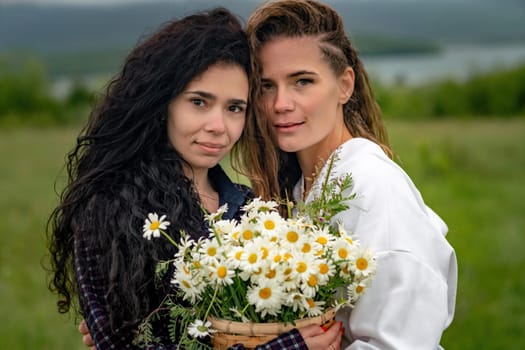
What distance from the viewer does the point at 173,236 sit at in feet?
11.3

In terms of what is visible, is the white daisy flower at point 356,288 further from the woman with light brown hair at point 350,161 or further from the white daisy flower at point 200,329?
the white daisy flower at point 200,329

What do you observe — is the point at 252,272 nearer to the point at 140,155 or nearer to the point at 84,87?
the point at 140,155

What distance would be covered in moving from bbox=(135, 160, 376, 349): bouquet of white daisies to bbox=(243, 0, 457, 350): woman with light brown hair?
362 millimetres

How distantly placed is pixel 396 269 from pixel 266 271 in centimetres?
78

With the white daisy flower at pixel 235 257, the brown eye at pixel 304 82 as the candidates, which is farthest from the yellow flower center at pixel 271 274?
the brown eye at pixel 304 82

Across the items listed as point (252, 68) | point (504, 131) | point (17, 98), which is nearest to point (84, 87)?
point (17, 98)

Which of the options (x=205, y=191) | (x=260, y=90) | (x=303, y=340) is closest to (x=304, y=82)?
(x=260, y=90)

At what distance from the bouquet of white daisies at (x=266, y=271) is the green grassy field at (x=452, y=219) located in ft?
7.22

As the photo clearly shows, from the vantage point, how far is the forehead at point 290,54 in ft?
12.9

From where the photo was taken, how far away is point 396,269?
3258 mm

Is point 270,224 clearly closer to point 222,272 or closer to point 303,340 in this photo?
point 222,272

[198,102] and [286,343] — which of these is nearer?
[286,343]

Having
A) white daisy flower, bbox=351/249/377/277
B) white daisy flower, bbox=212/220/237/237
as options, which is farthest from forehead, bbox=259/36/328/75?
white daisy flower, bbox=351/249/377/277

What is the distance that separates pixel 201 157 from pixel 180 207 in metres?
0.33
